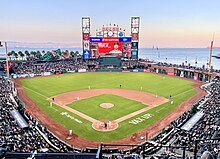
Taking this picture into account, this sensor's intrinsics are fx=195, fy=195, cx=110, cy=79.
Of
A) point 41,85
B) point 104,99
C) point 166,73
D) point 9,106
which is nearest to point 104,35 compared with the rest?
point 166,73

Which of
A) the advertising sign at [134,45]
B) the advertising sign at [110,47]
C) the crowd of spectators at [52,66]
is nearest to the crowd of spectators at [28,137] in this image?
the crowd of spectators at [52,66]

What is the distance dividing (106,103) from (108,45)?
37.4 meters

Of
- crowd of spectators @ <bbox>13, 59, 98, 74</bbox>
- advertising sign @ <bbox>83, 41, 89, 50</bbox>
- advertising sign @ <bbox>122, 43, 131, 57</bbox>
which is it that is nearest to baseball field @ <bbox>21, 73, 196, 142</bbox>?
crowd of spectators @ <bbox>13, 59, 98, 74</bbox>

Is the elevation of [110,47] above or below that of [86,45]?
below

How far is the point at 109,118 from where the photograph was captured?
2814 centimetres

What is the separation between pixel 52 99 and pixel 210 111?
2679 cm

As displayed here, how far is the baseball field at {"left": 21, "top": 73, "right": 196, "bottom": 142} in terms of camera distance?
2559cm

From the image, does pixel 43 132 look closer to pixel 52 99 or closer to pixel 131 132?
pixel 131 132

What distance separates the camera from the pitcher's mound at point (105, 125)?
25.3 metres

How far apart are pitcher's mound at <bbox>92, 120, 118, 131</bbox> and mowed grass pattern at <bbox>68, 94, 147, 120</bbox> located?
1.30 m

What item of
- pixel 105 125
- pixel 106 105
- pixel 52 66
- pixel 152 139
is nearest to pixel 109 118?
pixel 105 125

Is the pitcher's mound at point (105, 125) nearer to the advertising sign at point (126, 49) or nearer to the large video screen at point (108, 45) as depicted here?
the large video screen at point (108, 45)

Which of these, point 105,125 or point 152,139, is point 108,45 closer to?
point 105,125

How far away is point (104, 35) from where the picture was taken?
229 ft
